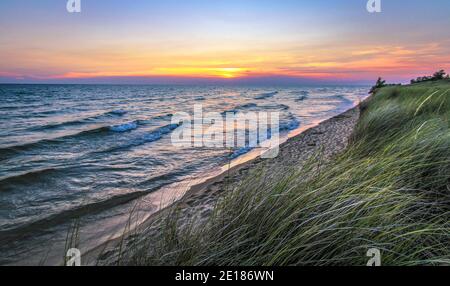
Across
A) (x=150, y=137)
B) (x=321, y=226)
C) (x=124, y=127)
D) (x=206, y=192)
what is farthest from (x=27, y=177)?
(x=124, y=127)

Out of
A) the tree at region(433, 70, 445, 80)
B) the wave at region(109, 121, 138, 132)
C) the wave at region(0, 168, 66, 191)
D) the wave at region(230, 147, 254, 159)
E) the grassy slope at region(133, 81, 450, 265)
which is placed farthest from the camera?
the tree at region(433, 70, 445, 80)

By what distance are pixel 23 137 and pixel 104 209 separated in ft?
36.3

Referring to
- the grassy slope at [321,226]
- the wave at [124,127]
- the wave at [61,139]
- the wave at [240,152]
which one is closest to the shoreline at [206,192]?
the grassy slope at [321,226]

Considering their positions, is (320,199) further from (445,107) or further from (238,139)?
(238,139)

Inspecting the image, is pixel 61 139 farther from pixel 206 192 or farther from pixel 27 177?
pixel 206 192

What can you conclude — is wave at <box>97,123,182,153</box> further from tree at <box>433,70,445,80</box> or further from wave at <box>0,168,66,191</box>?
tree at <box>433,70,445,80</box>

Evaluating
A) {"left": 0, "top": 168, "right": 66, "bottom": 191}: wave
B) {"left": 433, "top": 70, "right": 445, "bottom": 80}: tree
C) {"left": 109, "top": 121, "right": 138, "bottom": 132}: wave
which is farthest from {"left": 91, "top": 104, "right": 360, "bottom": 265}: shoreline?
{"left": 433, "top": 70, "right": 445, "bottom": 80}: tree

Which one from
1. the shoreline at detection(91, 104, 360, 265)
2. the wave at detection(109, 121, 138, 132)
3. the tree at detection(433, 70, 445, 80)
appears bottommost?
the shoreline at detection(91, 104, 360, 265)

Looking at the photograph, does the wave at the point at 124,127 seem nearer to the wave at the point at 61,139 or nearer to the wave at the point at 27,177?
the wave at the point at 61,139

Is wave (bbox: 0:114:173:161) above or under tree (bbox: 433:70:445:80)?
under

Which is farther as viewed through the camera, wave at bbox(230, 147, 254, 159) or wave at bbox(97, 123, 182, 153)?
wave at bbox(97, 123, 182, 153)

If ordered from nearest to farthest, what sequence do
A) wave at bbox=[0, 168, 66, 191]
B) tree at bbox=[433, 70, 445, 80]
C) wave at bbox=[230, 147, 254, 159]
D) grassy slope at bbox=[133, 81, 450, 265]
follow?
grassy slope at bbox=[133, 81, 450, 265] < wave at bbox=[0, 168, 66, 191] < wave at bbox=[230, 147, 254, 159] < tree at bbox=[433, 70, 445, 80]

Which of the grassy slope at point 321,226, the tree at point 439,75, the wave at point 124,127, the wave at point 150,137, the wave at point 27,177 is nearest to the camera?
the grassy slope at point 321,226
